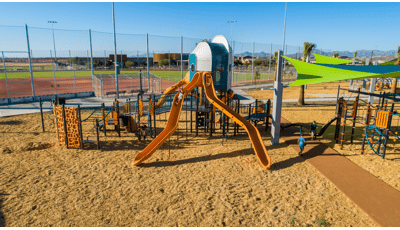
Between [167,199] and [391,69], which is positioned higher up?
[391,69]

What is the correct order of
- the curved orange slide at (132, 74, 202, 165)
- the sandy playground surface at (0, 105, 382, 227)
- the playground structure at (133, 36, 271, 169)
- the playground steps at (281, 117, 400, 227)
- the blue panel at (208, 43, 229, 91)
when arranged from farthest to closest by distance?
the blue panel at (208, 43, 229, 91) → the playground structure at (133, 36, 271, 169) → the curved orange slide at (132, 74, 202, 165) → the playground steps at (281, 117, 400, 227) → the sandy playground surface at (0, 105, 382, 227)

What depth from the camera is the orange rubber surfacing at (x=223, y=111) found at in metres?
11.1

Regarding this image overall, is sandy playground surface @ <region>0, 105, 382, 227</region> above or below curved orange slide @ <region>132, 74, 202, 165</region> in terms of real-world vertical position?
below

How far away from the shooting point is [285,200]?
8266 mm

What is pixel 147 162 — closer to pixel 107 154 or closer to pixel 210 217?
pixel 107 154

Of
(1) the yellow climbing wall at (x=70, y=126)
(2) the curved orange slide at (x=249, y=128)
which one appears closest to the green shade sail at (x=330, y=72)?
(2) the curved orange slide at (x=249, y=128)

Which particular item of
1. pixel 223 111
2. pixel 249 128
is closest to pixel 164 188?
pixel 223 111

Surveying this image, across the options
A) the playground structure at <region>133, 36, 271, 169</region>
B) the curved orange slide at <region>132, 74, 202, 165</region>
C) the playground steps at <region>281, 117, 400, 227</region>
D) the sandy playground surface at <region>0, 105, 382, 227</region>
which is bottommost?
the sandy playground surface at <region>0, 105, 382, 227</region>

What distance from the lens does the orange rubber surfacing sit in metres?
11.1

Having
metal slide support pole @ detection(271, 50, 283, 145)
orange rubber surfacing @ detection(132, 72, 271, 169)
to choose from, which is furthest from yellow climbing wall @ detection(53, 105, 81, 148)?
metal slide support pole @ detection(271, 50, 283, 145)

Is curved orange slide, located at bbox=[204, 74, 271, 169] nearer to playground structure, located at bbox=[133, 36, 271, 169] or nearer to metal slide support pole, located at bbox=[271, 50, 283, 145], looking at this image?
playground structure, located at bbox=[133, 36, 271, 169]

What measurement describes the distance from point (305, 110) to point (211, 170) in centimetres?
1486

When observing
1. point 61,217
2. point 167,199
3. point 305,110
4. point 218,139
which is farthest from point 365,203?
point 305,110

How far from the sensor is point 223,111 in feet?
40.2
